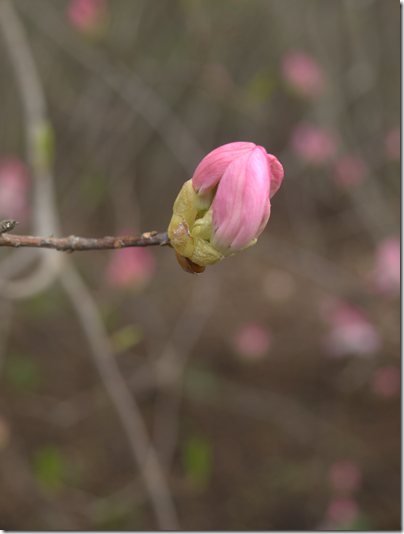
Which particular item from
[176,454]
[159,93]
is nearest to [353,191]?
[159,93]

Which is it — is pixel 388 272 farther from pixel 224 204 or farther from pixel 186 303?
pixel 224 204

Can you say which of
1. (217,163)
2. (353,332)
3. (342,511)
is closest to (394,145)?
(353,332)

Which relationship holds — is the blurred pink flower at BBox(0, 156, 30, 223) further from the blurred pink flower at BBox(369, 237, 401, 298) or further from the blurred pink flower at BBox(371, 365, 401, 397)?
the blurred pink flower at BBox(371, 365, 401, 397)

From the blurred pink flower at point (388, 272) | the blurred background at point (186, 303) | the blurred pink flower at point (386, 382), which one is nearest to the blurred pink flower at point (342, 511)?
the blurred background at point (186, 303)

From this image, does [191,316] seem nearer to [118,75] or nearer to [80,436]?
[80,436]

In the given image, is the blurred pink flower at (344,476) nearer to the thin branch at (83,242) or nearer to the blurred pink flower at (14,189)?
the thin branch at (83,242)

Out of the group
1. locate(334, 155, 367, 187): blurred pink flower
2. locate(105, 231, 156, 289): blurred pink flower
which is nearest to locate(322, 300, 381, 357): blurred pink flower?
locate(334, 155, 367, 187): blurred pink flower

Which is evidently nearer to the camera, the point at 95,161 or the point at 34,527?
the point at 34,527
